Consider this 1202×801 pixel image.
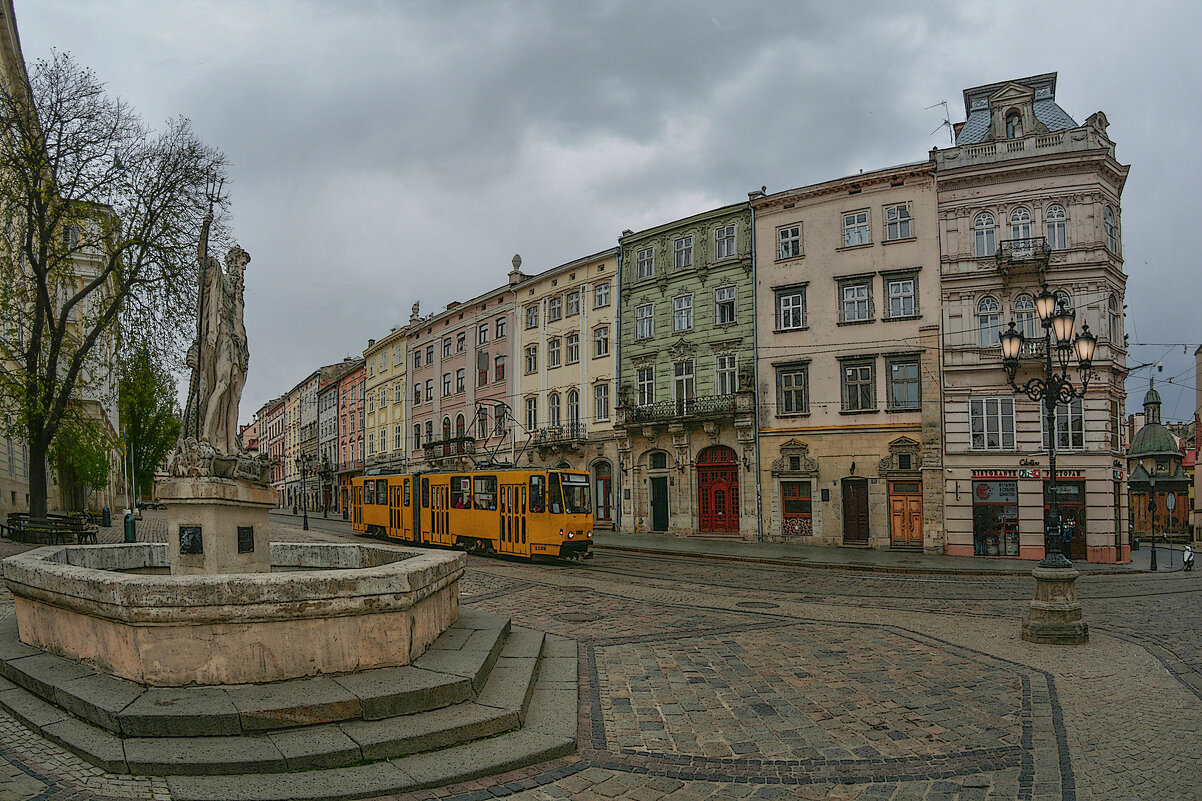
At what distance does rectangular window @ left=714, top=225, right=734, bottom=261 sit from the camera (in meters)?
33.9

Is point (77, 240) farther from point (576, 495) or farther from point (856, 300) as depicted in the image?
point (856, 300)

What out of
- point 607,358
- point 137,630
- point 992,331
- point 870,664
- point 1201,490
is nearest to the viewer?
point 137,630

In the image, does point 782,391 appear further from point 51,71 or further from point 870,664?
point 51,71

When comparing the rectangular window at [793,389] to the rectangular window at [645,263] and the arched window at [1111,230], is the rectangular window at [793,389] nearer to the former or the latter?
the rectangular window at [645,263]

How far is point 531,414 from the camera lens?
141ft

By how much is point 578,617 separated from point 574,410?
2828cm

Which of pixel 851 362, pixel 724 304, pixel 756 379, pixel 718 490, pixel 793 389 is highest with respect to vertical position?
pixel 724 304

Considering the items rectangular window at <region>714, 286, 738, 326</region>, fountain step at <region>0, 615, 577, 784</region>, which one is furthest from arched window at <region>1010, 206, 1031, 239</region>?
fountain step at <region>0, 615, 577, 784</region>

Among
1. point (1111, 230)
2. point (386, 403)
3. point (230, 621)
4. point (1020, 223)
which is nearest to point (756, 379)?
point (1020, 223)

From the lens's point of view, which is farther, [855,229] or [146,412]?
[146,412]

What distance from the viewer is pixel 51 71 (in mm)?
21203

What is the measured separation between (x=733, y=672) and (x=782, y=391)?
79.3 ft

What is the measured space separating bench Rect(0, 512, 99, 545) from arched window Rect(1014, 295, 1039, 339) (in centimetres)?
2951

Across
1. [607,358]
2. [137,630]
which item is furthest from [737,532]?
[137,630]
